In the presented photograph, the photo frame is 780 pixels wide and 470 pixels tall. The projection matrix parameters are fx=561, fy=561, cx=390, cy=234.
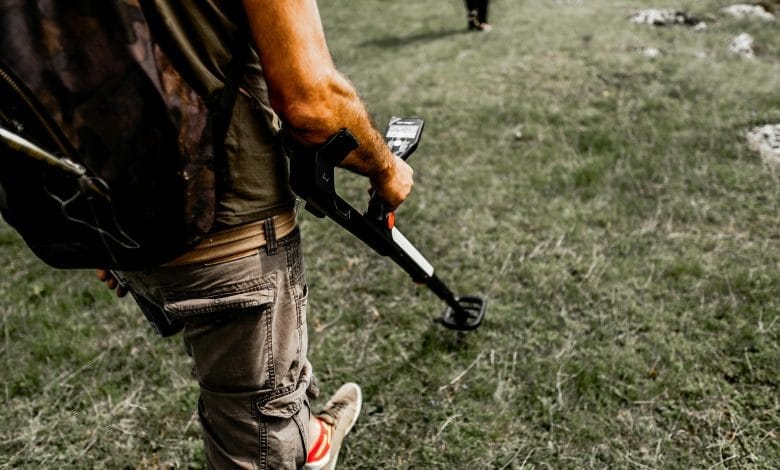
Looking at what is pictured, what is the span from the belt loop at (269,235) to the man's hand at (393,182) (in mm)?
330

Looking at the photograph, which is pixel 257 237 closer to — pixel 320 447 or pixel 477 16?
pixel 320 447

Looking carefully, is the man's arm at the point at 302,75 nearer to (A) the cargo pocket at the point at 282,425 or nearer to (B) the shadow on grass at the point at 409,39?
(A) the cargo pocket at the point at 282,425

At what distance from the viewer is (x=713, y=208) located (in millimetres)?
3779

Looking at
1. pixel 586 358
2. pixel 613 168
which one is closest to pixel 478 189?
pixel 613 168

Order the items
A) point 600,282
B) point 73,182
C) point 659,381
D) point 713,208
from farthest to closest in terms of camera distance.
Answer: point 713,208, point 600,282, point 659,381, point 73,182

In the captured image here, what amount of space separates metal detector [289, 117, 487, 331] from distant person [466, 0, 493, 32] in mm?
6807

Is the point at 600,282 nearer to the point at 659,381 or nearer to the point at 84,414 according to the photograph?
the point at 659,381

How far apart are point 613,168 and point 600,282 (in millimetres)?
1426

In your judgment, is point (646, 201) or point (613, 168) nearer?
point (646, 201)


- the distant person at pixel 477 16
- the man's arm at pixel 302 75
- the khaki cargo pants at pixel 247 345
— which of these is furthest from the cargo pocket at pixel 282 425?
the distant person at pixel 477 16

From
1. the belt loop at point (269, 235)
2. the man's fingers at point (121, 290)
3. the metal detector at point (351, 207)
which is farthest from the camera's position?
the man's fingers at point (121, 290)

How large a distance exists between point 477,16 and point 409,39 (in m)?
1.09

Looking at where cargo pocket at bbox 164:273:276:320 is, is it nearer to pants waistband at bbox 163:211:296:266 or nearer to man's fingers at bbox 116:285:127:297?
pants waistband at bbox 163:211:296:266

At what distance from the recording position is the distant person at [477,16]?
8.48 m
